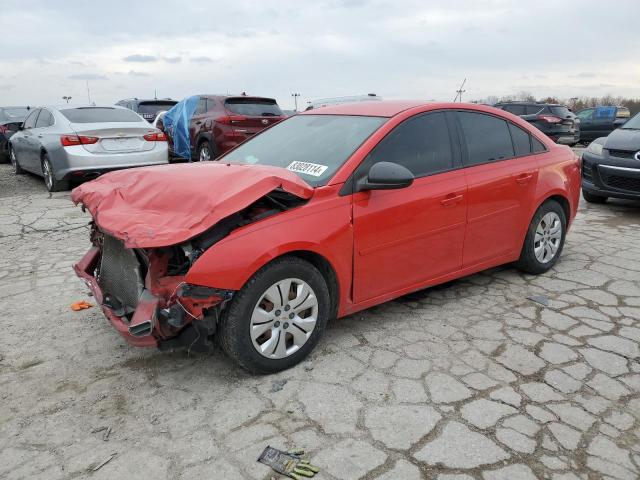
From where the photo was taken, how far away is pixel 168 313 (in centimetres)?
271

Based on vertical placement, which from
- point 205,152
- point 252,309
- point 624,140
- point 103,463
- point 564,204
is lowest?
point 103,463

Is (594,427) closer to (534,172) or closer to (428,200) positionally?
(428,200)

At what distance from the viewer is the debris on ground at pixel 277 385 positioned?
295 centimetres

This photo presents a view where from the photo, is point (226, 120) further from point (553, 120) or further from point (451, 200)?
point (553, 120)

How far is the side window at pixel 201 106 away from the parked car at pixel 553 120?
9341 mm

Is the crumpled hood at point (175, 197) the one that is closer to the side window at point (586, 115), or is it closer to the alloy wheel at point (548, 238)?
the alloy wheel at point (548, 238)

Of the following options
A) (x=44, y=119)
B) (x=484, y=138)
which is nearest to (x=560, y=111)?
(x=484, y=138)

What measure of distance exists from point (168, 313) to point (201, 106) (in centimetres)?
898

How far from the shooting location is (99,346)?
3490 millimetres

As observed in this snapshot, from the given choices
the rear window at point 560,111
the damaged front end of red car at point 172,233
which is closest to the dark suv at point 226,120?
the damaged front end of red car at point 172,233

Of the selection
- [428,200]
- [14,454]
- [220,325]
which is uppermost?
[428,200]

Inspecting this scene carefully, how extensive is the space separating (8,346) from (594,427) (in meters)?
3.60

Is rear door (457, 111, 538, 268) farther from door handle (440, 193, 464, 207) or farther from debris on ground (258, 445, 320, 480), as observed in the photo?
debris on ground (258, 445, 320, 480)

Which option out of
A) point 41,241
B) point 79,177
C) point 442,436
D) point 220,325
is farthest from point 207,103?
point 442,436
